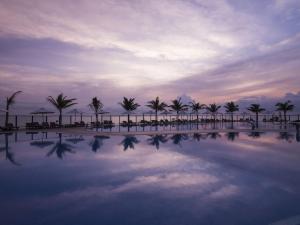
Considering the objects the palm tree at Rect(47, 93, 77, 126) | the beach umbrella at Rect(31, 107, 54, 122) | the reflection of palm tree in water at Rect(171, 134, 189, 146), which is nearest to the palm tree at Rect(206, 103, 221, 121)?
the palm tree at Rect(47, 93, 77, 126)

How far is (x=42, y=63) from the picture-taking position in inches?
841

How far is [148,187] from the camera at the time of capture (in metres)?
7.48

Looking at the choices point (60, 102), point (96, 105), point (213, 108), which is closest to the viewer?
point (60, 102)

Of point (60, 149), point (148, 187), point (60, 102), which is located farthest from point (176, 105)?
point (148, 187)

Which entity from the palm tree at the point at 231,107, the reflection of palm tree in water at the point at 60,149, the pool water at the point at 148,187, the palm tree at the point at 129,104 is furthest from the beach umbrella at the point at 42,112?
the palm tree at the point at 231,107

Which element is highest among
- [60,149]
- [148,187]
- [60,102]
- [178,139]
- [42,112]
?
[60,102]

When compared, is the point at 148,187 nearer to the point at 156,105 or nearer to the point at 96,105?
the point at 96,105

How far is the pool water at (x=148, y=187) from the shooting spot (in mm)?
5293

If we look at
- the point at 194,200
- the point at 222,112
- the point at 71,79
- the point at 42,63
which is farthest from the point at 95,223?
the point at 222,112

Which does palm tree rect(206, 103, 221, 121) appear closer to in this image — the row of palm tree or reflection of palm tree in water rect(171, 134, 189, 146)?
the row of palm tree

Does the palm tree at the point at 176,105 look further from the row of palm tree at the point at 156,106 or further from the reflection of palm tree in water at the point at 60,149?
the reflection of palm tree in water at the point at 60,149

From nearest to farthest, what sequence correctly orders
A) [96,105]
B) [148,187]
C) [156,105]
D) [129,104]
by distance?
[148,187] < [96,105] < [129,104] < [156,105]

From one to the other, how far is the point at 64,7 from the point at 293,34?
15748 mm

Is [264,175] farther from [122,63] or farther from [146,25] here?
[122,63]
